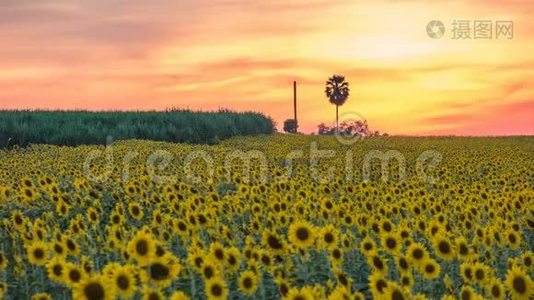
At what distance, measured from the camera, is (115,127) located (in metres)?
40.5

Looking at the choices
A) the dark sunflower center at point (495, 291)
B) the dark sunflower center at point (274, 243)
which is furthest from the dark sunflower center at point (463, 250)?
the dark sunflower center at point (274, 243)

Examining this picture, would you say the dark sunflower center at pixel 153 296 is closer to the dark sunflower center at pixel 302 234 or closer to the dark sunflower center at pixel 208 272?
the dark sunflower center at pixel 208 272

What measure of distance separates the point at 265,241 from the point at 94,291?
2129 millimetres

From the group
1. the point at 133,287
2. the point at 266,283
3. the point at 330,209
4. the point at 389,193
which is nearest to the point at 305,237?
the point at 266,283

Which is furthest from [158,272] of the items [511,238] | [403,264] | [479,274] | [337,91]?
[337,91]

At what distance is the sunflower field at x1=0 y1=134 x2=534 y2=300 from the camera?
5871 millimetres

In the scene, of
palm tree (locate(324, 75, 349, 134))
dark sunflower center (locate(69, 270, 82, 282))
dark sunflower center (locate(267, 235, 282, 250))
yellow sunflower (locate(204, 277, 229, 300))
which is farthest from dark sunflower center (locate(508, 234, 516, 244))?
palm tree (locate(324, 75, 349, 134))

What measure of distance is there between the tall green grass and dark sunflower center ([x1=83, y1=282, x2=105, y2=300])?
3272 cm

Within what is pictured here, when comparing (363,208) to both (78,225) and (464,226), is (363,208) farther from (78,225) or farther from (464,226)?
(78,225)

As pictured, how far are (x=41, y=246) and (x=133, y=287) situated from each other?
2094 millimetres

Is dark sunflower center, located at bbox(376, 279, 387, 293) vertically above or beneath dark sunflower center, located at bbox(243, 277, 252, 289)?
above

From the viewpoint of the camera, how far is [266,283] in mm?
7625

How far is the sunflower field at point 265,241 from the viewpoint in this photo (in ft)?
19.3

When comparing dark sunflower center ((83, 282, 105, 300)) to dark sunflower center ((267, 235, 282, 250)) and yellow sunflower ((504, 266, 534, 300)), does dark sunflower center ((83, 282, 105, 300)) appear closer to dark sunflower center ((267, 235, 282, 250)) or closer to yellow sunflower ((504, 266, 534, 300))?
dark sunflower center ((267, 235, 282, 250))
